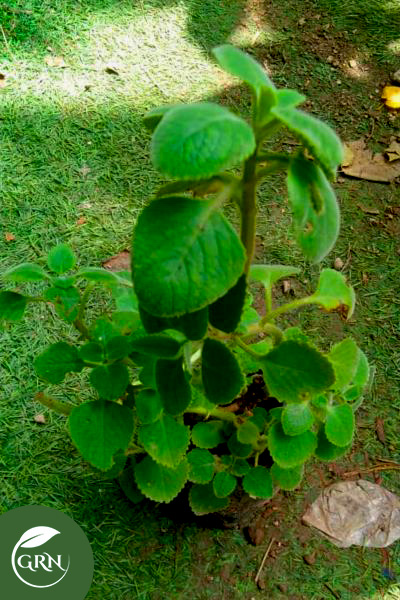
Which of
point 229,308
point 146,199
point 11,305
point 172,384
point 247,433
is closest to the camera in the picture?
point 229,308

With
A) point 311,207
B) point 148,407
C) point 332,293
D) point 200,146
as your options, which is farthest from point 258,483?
point 200,146

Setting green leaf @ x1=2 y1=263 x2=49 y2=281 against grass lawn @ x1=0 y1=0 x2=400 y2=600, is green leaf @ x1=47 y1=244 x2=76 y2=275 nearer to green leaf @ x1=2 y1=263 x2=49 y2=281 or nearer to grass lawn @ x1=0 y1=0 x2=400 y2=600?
green leaf @ x1=2 y1=263 x2=49 y2=281

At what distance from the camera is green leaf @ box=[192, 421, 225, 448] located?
126 cm

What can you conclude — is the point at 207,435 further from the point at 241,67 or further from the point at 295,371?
the point at 241,67

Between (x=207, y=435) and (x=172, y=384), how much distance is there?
13.3 inches

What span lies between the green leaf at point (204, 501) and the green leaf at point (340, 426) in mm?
299

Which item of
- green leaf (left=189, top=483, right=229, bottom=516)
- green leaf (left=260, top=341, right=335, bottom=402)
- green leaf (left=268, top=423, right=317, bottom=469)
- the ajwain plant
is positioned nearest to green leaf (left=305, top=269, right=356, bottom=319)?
the ajwain plant

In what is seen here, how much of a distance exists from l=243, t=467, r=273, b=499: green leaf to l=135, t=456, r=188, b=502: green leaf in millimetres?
131

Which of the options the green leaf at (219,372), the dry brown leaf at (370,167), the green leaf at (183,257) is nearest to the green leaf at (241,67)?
the green leaf at (183,257)

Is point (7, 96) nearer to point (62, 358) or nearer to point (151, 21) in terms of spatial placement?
point (151, 21)

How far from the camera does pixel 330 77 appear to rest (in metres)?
2.41

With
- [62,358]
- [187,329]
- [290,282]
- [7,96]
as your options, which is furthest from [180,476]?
[7,96]

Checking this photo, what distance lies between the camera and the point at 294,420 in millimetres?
1109

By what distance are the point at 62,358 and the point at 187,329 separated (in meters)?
0.31
